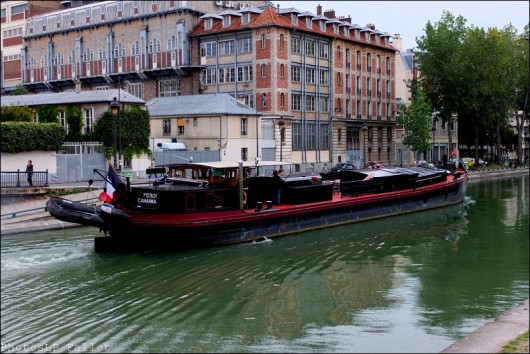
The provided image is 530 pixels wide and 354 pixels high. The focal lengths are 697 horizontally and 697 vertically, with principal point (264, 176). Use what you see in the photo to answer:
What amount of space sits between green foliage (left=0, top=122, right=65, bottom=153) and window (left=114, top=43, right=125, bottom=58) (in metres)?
27.6

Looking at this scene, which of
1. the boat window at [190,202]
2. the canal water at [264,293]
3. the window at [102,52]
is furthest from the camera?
the window at [102,52]

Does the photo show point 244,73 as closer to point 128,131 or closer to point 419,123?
point 419,123

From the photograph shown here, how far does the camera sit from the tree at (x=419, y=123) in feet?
213

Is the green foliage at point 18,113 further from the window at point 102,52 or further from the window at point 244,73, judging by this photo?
the window at point 102,52

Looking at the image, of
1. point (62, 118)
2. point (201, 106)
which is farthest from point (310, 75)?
point (62, 118)

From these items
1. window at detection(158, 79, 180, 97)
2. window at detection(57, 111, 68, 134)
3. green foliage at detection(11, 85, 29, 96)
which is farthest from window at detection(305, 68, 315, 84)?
green foliage at detection(11, 85, 29, 96)

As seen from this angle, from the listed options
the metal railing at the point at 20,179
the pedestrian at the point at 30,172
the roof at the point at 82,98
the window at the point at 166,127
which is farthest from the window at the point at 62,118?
the window at the point at 166,127

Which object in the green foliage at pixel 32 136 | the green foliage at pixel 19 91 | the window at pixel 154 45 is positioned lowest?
the green foliage at pixel 32 136

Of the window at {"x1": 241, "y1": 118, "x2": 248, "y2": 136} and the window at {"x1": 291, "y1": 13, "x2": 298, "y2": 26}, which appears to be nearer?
the window at {"x1": 241, "y1": 118, "x2": 248, "y2": 136}

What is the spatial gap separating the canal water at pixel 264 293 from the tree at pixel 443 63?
1791 inches

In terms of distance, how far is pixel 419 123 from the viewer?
213 ft

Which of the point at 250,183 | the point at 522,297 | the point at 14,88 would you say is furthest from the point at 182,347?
the point at 14,88

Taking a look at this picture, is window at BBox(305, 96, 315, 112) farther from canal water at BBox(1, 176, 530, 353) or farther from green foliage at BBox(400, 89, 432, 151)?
canal water at BBox(1, 176, 530, 353)

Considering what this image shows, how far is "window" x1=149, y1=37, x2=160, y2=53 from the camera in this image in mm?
63375
